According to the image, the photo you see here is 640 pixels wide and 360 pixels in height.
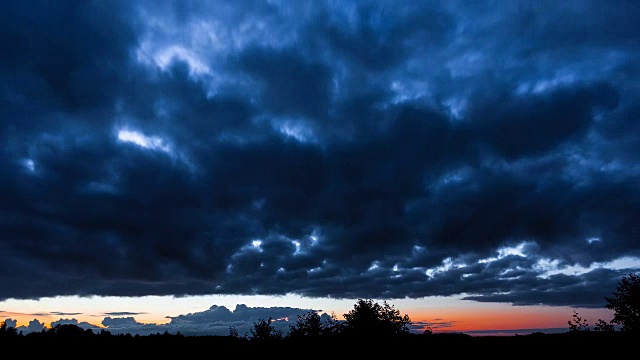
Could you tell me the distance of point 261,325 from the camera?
110m

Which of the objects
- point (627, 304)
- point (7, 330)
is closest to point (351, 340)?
point (7, 330)

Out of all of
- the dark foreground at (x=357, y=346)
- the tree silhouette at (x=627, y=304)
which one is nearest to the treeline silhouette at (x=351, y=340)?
the dark foreground at (x=357, y=346)

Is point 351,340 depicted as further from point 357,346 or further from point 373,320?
point 373,320

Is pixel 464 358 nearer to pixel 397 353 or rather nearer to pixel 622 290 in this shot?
pixel 397 353

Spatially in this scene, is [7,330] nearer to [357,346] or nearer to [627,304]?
[357,346]

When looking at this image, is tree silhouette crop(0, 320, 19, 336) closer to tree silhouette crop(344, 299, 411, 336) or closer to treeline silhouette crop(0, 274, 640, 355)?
treeline silhouette crop(0, 274, 640, 355)

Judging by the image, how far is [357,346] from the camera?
39938mm

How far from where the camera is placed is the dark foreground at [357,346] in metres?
33.4

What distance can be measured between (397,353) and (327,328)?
64.3m

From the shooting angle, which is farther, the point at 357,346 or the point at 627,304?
the point at 627,304

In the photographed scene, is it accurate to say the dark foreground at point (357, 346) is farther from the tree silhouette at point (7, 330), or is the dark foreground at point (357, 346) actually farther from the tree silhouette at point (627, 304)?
the tree silhouette at point (627, 304)

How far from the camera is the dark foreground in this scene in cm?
3338

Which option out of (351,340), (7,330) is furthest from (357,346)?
(7,330)

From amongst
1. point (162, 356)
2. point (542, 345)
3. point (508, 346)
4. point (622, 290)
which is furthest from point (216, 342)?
point (622, 290)
